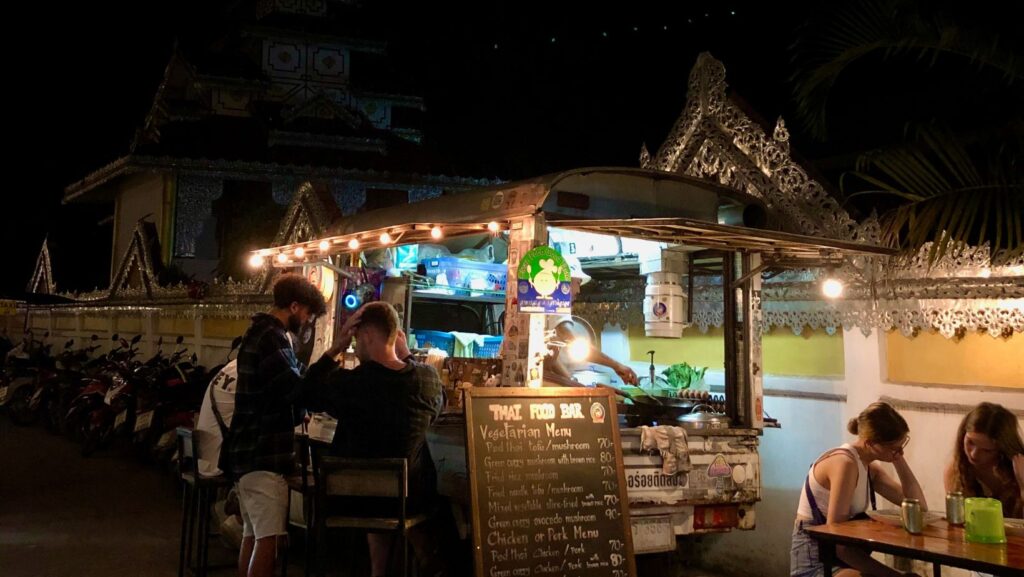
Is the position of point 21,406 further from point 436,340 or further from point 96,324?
point 436,340

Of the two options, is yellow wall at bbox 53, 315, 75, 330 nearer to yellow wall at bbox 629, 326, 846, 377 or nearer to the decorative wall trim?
yellow wall at bbox 629, 326, 846, 377

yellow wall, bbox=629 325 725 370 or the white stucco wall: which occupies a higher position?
yellow wall, bbox=629 325 725 370

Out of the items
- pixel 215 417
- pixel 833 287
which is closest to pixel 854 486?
pixel 833 287

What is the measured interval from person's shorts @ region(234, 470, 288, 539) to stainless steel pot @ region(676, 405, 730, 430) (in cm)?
276

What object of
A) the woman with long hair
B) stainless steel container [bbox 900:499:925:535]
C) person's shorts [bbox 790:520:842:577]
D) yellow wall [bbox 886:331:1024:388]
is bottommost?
person's shorts [bbox 790:520:842:577]

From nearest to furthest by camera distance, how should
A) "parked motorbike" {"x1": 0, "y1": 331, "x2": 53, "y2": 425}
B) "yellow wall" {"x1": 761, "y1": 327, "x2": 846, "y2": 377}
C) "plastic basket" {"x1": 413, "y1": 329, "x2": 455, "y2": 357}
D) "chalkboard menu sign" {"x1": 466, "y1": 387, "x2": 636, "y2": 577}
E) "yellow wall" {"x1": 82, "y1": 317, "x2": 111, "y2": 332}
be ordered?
"chalkboard menu sign" {"x1": 466, "y1": 387, "x2": 636, "y2": 577}
"yellow wall" {"x1": 761, "y1": 327, "x2": 846, "y2": 377}
"plastic basket" {"x1": 413, "y1": 329, "x2": 455, "y2": 357}
"parked motorbike" {"x1": 0, "y1": 331, "x2": 53, "y2": 425}
"yellow wall" {"x1": 82, "y1": 317, "x2": 111, "y2": 332}

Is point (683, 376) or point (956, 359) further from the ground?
point (956, 359)

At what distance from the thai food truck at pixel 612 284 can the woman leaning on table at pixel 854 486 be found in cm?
118

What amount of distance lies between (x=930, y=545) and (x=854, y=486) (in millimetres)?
660

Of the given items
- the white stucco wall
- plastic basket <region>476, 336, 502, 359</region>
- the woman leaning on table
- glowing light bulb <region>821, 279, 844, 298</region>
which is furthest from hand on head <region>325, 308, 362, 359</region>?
the white stucco wall

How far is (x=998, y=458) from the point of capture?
16.4ft

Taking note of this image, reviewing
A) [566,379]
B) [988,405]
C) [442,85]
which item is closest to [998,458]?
[988,405]

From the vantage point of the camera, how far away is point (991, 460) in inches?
197

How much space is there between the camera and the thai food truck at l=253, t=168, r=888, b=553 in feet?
18.8
